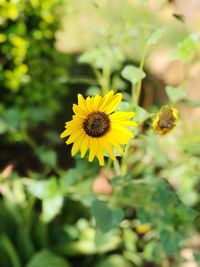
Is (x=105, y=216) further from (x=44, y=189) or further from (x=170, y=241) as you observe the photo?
(x=44, y=189)

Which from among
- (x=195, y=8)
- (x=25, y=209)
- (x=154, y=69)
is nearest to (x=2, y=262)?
(x=25, y=209)

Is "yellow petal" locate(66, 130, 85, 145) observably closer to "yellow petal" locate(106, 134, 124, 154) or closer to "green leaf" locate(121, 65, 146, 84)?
"yellow petal" locate(106, 134, 124, 154)

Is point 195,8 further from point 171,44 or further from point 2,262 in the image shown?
point 2,262

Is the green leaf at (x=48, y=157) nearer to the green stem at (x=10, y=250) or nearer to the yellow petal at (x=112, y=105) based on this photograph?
the green stem at (x=10, y=250)

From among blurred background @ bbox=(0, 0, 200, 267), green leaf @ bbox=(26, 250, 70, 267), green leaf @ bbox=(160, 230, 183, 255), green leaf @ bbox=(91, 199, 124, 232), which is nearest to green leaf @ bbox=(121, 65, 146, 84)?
blurred background @ bbox=(0, 0, 200, 267)

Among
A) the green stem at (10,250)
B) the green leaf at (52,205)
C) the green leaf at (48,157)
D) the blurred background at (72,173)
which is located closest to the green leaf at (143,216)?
the blurred background at (72,173)

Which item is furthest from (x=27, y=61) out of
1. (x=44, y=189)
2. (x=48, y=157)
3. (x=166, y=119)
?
(x=166, y=119)
